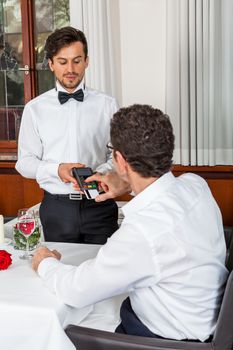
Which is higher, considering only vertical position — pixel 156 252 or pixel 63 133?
pixel 63 133

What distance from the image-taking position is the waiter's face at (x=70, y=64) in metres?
2.15

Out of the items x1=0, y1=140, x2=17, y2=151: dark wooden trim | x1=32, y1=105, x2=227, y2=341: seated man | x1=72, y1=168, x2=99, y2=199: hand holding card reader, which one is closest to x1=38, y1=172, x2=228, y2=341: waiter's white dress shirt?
x1=32, y1=105, x2=227, y2=341: seated man

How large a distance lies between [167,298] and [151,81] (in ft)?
7.56

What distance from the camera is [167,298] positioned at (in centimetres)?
126

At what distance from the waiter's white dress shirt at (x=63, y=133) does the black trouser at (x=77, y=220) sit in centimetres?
10

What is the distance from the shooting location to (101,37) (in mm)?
3285

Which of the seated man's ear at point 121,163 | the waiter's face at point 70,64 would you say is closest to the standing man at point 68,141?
the waiter's face at point 70,64

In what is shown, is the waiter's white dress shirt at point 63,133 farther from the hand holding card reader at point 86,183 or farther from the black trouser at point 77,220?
the hand holding card reader at point 86,183

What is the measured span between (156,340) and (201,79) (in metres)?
2.17

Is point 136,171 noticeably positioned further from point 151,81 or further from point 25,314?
point 151,81

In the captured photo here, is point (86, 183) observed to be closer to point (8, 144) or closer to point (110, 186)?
point (110, 186)

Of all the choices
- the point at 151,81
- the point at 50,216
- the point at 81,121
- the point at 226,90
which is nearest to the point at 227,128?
the point at 226,90

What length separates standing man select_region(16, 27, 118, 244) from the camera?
2.16 meters

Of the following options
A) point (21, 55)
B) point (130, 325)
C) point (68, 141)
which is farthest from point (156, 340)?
point (21, 55)
